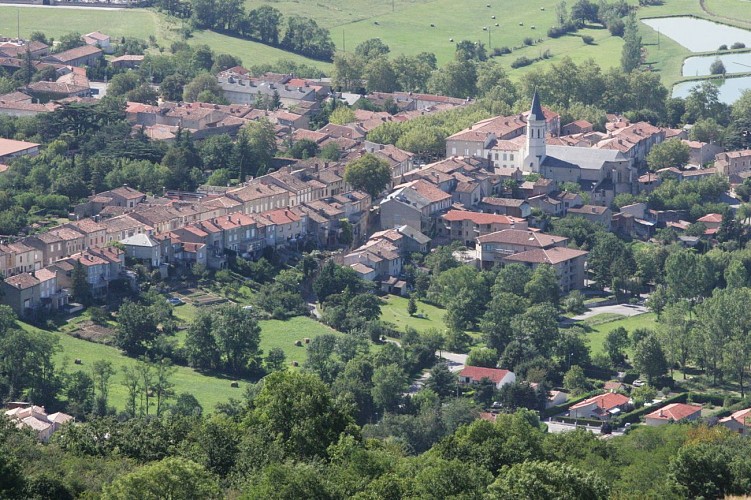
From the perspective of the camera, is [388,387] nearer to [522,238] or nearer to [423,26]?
[522,238]

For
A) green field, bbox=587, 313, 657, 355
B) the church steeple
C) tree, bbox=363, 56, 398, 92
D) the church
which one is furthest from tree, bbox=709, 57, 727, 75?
green field, bbox=587, 313, 657, 355

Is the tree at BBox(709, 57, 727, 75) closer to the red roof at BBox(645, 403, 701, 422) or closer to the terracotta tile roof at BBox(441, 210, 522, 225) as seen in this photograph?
the terracotta tile roof at BBox(441, 210, 522, 225)

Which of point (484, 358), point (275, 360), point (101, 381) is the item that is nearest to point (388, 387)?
point (275, 360)

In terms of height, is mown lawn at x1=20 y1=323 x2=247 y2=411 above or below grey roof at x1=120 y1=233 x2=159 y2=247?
below

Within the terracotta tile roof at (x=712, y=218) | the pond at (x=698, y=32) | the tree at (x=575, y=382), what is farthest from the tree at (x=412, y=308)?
the pond at (x=698, y=32)

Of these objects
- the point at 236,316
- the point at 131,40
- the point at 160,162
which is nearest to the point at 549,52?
the point at 131,40
